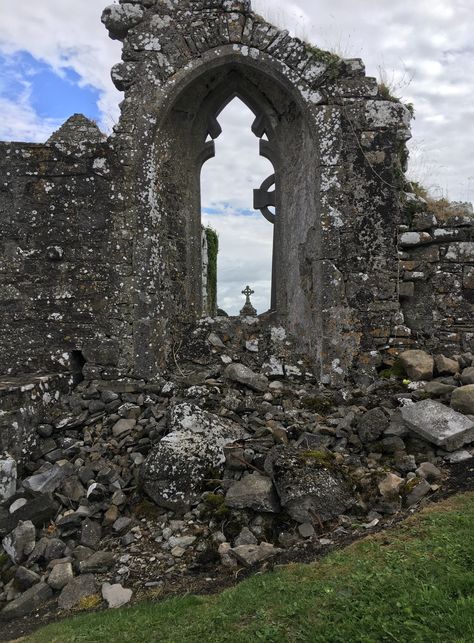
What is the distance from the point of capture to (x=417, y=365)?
5.30m

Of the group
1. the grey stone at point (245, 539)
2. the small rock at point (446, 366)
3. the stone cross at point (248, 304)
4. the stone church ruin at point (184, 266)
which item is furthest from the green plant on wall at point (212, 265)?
the grey stone at point (245, 539)

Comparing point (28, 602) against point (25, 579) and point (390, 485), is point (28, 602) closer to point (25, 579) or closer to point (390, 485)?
point (25, 579)

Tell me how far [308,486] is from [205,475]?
0.92 m

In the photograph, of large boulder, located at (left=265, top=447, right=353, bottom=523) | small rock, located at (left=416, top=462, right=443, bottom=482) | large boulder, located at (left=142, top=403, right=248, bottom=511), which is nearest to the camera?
large boulder, located at (left=265, top=447, right=353, bottom=523)

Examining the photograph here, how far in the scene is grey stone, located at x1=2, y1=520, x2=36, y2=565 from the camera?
12.2ft

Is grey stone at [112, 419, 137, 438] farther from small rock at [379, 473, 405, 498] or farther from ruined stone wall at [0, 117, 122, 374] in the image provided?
small rock at [379, 473, 405, 498]

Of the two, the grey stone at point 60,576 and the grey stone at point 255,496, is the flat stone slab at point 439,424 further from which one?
the grey stone at point 60,576

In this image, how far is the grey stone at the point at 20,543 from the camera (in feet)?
12.2

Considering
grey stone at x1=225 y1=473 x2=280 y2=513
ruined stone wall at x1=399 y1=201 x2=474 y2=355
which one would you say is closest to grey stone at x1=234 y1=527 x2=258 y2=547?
grey stone at x1=225 y1=473 x2=280 y2=513

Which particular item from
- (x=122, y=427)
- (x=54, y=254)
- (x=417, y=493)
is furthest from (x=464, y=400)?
(x=54, y=254)

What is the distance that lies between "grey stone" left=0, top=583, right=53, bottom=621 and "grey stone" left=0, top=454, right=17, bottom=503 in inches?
42.9

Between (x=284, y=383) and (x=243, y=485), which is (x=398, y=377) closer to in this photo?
(x=284, y=383)

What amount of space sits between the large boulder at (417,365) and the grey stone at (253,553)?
267cm

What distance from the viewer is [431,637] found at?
6.71 ft
